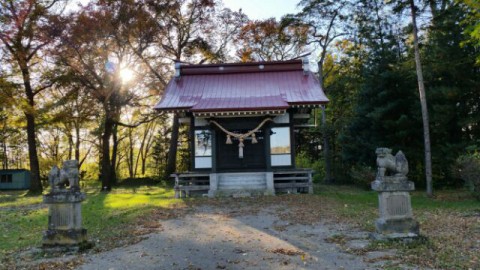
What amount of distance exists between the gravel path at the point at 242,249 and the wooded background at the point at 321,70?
7.80 metres

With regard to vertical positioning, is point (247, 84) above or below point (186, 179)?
above

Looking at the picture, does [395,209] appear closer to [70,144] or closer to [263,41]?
[263,41]

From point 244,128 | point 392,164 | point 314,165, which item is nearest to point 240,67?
point 244,128

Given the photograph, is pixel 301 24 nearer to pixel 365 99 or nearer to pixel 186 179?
pixel 365 99

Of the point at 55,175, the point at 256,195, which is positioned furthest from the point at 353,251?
the point at 256,195

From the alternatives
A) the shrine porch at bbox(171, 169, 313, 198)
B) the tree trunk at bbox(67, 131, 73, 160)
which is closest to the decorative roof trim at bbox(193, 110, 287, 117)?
the shrine porch at bbox(171, 169, 313, 198)

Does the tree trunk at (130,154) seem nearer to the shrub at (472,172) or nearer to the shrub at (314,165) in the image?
the shrub at (314,165)

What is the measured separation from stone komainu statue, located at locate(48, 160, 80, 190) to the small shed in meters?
32.3

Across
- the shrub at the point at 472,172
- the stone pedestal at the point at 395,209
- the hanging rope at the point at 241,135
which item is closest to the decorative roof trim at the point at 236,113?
the hanging rope at the point at 241,135

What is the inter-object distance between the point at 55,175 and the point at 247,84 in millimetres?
14278

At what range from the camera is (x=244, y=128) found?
18.6 m

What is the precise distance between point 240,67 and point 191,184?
7.29 m

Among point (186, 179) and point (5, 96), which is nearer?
point (186, 179)

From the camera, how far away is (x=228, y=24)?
103 feet
